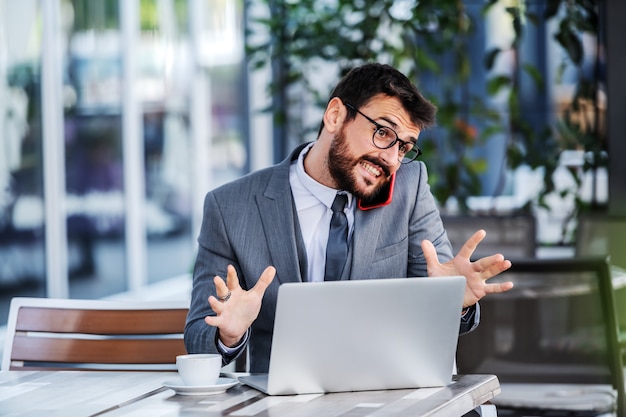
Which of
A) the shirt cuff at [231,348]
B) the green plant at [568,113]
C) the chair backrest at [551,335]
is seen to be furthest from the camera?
the green plant at [568,113]

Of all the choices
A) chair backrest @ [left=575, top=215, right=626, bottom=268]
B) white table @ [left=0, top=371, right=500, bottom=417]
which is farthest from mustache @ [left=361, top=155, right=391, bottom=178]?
chair backrest @ [left=575, top=215, right=626, bottom=268]

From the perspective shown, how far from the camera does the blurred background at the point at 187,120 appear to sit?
4840 mm

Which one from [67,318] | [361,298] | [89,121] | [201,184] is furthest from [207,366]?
[201,184]

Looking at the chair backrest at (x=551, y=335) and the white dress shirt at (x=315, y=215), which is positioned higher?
the white dress shirt at (x=315, y=215)

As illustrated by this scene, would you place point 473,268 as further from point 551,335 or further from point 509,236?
point 509,236

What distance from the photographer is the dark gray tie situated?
99.1 inches

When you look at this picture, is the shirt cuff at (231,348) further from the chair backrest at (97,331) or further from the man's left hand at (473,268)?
the man's left hand at (473,268)

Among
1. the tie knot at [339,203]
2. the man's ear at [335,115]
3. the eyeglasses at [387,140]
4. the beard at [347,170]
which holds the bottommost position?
the tie knot at [339,203]

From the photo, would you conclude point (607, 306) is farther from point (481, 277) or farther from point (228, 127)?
point (228, 127)

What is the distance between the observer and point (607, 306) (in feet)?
9.70

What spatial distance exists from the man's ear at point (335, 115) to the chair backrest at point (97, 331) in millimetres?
560

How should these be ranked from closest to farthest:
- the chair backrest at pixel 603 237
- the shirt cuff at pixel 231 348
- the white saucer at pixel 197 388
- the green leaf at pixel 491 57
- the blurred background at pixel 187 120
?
1. the white saucer at pixel 197 388
2. the shirt cuff at pixel 231 348
3. the chair backrest at pixel 603 237
4. the blurred background at pixel 187 120
5. the green leaf at pixel 491 57

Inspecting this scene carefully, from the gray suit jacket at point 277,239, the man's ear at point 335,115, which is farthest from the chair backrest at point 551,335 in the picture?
the man's ear at point 335,115

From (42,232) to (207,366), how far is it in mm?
3198
